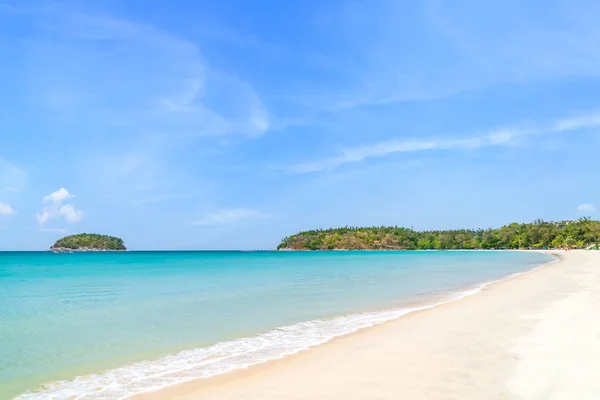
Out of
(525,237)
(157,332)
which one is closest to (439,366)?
(157,332)

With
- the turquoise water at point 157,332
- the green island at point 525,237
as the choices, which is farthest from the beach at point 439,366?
the green island at point 525,237

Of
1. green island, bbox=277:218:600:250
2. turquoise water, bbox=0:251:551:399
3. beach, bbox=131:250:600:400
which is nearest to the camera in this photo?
beach, bbox=131:250:600:400

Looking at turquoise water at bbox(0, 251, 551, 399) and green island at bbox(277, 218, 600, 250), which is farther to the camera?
green island at bbox(277, 218, 600, 250)

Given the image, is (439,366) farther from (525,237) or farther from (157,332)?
(525,237)

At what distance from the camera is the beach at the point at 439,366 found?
5.09 metres

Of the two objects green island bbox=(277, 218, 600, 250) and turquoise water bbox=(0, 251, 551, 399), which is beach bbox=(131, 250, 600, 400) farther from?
green island bbox=(277, 218, 600, 250)

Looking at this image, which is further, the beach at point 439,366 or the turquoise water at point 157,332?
the turquoise water at point 157,332

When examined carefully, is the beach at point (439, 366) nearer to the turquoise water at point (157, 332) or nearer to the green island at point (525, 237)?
the turquoise water at point (157, 332)

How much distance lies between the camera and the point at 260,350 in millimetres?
7766

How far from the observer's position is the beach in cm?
509

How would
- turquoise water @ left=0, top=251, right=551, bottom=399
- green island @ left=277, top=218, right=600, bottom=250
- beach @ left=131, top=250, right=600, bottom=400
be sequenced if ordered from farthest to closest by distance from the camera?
green island @ left=277, top=218, right=600, bottom=250 → turquoise water @ left=0, top=251, right=551, bottom=399 → beach @ left=131, top=250, right=600, bottom=400

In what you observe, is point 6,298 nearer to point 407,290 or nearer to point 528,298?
point 407,290

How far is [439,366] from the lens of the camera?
610cm

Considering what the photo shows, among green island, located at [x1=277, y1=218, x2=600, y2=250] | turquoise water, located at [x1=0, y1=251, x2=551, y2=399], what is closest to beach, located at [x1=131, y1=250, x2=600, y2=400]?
turquoise water, located at [x1=0, y1=251, x2=551, y2=399]
